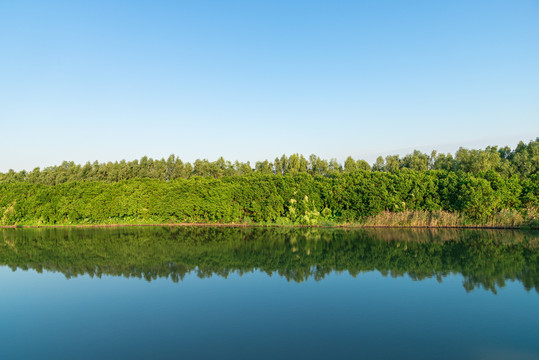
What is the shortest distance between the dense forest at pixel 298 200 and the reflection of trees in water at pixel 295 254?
8.39 feet

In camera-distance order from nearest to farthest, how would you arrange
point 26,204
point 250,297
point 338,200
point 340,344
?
point 340,344 → point 250,297 → point 338,200 → point 26,204

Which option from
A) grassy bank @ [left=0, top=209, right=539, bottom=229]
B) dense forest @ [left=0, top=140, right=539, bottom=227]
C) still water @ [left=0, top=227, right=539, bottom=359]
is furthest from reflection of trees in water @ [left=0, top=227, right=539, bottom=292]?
dense forest @ [left=0, top=140, right=539, bottom=227]

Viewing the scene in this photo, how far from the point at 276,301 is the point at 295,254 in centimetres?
571

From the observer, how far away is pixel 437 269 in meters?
11.7

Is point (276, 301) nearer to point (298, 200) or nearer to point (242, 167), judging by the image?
point (298, 200)

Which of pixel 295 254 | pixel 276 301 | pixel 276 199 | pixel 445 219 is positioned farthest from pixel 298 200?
pixel 276 301

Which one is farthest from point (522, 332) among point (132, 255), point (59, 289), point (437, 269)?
point (132, 255)

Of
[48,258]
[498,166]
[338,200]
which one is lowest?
[48,258]

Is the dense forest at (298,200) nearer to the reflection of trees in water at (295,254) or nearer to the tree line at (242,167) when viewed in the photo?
the reflection of trees in water at (295,254)

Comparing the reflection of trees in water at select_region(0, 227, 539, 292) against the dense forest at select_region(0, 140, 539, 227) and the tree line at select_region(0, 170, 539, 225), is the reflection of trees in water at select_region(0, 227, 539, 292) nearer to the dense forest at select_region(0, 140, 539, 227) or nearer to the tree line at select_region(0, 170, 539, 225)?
the dense forest at select_region(0, 140, 539, 227)

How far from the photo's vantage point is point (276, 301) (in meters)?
8.96

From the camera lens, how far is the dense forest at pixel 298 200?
21.9 m

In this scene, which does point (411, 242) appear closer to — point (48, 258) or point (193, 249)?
point (193, 249)

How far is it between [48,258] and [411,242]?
16.4 metres
